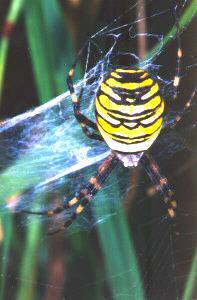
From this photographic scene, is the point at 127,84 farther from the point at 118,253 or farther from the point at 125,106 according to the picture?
the point at 118,253

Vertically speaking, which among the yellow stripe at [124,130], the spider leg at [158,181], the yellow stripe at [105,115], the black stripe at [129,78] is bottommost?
the spider leg at [158,181]

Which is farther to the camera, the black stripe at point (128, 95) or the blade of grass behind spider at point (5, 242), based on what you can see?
the blade of grass behind spider at point (5, 242)

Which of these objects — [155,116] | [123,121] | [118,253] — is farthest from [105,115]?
[118,253]

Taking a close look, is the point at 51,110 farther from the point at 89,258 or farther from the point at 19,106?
the point at 89,258

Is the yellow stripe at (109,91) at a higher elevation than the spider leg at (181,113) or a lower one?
higher

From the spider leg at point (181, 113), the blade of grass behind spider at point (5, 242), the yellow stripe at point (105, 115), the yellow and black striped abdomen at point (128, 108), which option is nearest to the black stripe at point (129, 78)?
the yellow and black striped abdomen at point (128, 108)

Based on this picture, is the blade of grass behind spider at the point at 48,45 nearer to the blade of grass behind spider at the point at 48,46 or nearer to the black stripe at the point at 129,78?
the blade of grass behind spider at the point at 48,46

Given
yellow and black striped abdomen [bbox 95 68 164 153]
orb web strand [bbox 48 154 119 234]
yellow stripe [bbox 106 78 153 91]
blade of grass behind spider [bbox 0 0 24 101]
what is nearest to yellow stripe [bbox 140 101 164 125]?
yellow and black striped abdomen [bbox 95 68 164 153]
